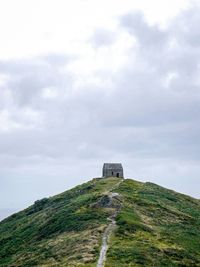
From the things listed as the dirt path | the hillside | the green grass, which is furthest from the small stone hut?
the dirt path

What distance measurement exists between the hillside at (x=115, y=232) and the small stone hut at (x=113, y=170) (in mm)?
16170

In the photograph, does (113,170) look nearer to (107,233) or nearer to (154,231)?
(154,231)

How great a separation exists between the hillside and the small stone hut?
637 inches

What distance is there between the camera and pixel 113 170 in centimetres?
13350

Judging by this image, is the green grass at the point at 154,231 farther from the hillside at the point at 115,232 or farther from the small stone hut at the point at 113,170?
the small stone hut at the point at 113,170

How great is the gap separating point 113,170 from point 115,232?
62118 millimetres

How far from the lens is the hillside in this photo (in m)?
63.5

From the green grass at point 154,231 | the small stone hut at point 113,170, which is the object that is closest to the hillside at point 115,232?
the green grass at point 154,231

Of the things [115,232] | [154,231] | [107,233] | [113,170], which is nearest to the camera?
[107,233]

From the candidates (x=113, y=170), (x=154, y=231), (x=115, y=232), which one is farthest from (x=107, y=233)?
(x=113, y=170)

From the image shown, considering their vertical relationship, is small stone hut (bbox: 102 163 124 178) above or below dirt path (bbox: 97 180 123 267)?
above

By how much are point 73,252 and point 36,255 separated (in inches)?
370

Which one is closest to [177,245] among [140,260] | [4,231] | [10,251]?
[140,260]

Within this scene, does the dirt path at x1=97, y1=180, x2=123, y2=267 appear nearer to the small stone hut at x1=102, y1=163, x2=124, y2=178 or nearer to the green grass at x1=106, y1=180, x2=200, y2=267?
the green grass at x1=106, y1=180, x2=200, y2=267
